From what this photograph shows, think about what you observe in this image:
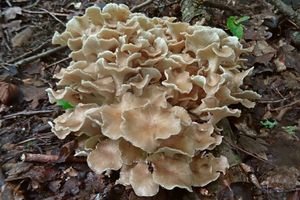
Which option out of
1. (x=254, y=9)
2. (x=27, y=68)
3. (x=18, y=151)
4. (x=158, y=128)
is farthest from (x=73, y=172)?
(x=254, y=9)

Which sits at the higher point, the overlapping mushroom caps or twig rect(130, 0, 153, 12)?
the overlapping mushroom caps

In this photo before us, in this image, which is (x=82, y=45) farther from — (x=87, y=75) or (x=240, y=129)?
(x=240, y=129)

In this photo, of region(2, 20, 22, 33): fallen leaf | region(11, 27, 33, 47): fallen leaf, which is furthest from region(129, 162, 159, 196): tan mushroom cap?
region(2, 20, 22, 33): fallen leaf

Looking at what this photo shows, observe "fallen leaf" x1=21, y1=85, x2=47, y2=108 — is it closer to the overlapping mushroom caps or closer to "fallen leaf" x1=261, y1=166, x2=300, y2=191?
the overlapping mushroom caps

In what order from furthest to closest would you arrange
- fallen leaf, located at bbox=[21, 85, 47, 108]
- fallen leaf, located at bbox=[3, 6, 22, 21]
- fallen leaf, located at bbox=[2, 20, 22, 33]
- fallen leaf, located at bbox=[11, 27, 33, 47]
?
fallen leaf, located at bbox=[3, 6, 22, 21]
fallen leaf, located at bbox=[2, 20, 22, 33]
fallen leaf, located at bbox=[11, 27, 33, 47]
fallen leaf, located at bbox=[21, 85, 47, 108]

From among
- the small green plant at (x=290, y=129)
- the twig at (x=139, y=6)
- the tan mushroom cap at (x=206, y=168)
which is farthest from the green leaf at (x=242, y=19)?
the tan mushroom cap at (x=206, y=168)
